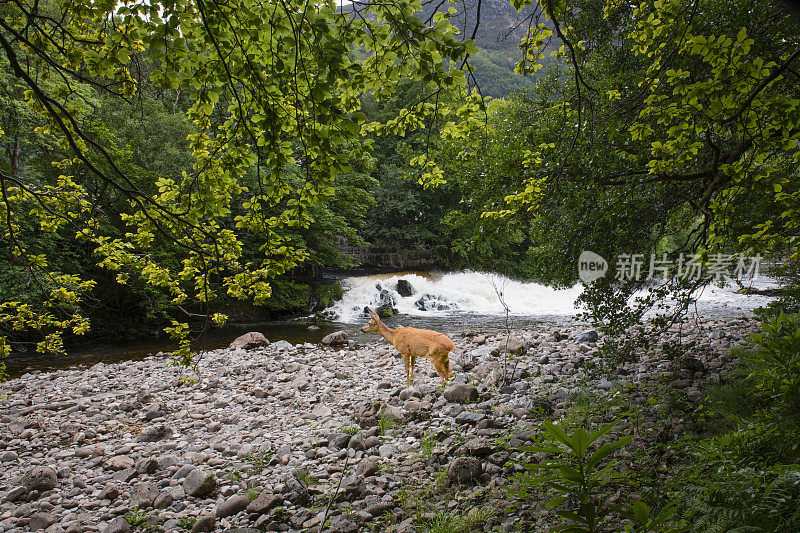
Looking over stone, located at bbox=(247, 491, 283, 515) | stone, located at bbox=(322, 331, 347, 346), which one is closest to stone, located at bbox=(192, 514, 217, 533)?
stone, located at bbox=(247, 491, 283, 515)

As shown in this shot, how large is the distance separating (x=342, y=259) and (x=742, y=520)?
18.0 meters

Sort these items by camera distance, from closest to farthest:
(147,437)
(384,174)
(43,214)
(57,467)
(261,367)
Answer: (43,214) → (57,467) → (147,437) → (261,367) → (384,174)

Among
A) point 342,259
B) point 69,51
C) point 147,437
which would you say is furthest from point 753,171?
point 342,259

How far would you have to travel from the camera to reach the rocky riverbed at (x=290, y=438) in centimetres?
367

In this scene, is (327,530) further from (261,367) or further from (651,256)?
(261,367)

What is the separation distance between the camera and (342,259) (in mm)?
19141

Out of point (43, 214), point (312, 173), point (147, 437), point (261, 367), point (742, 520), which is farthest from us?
point (261, 367)

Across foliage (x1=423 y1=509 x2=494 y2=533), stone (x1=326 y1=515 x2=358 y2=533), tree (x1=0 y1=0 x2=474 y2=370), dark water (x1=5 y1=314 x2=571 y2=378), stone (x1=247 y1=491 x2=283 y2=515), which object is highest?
tree (x1=0 y1=0 x2=474 y2=370)

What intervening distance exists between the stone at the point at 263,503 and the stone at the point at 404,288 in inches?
638

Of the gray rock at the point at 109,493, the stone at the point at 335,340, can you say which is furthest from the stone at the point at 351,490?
the stone at the point at 335,340

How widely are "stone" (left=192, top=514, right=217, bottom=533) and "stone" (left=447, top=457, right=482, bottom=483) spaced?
7.23 ft

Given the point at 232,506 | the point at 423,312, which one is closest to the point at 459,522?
the point at 232,506

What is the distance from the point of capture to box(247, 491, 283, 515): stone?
3682 millimetres

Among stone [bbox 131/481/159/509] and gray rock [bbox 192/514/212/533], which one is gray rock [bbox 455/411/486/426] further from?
stone [bbox 131/481/159/509]
